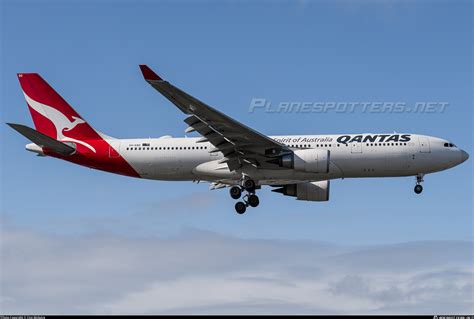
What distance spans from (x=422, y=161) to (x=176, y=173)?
13.7 m

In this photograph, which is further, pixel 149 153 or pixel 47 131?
pixel 47 131

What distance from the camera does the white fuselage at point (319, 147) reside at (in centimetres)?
4409

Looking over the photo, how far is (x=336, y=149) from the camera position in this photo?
145 feet

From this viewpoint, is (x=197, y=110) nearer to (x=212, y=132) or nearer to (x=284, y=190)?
(x=212, y=132)

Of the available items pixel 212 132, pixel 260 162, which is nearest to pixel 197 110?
pixel 212 132

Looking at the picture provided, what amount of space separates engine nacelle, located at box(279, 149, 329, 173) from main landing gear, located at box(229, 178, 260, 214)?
2.75 m

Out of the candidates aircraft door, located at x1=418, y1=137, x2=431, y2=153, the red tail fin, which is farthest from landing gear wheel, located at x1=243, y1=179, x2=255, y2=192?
aircraft door, located at x1=418, y1=137, x2=431, y2=153

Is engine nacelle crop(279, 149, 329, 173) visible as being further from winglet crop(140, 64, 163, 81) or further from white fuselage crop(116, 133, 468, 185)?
winglet crop(140, 64, 163, 81)

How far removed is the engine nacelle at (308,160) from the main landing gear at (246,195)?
275 centimetres

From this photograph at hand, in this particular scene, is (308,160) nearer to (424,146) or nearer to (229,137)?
(229,137)

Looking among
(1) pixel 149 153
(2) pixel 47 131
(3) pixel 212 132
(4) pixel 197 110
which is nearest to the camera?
(4) pixel 197 110

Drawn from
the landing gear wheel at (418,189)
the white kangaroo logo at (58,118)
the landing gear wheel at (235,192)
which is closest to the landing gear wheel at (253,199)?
the landing gear wheel at (235,192)

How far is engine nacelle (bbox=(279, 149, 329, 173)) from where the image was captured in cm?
4312

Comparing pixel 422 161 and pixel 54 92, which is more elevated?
pixel 54 92
